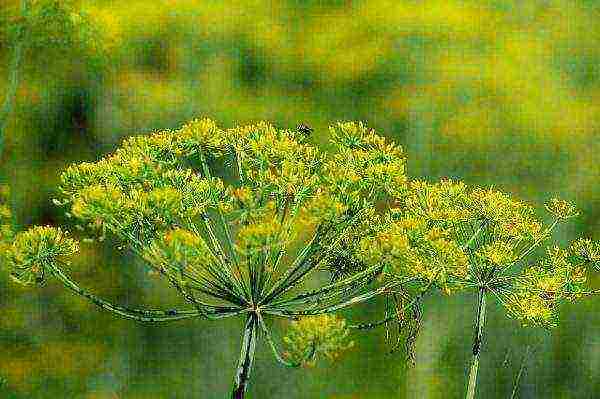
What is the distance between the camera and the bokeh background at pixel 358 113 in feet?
16.7

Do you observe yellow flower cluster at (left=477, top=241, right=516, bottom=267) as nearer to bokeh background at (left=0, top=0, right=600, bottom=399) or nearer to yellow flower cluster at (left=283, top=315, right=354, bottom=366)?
yellow flower cluster at (left=283, top=315, right=354, bottom=366)

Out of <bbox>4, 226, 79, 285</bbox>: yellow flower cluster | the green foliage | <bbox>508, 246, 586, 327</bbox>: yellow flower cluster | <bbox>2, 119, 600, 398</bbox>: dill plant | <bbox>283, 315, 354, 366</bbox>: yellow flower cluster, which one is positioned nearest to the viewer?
<bbox>283, 315, 354, 366</bbox>: yellow flower cluster

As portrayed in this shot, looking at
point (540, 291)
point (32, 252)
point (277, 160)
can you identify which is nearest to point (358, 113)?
point (540, 291)

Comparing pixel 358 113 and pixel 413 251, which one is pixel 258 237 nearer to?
pixel 413 251

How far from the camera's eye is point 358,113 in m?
5.19

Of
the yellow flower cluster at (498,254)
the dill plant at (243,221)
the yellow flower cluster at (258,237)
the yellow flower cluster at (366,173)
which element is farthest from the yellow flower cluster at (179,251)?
the yellow flower cluster at (498,254)

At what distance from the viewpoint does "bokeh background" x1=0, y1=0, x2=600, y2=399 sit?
508cm

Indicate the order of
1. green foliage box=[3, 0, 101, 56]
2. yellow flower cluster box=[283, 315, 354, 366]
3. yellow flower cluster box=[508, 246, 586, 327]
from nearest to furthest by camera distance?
yellow flower cluster box=[283, 315, 354, 366] < yellow flower cluster box=[508, 246, 586, 327] < green foliage box=[3, 0, 101, 56]

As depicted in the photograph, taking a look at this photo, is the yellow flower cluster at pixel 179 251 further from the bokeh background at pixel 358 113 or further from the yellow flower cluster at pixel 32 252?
the bokeh background at pixel 358 113

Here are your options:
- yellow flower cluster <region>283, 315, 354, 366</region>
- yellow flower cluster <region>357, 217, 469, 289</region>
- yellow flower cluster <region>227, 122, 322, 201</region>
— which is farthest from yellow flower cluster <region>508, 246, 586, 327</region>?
yellow flower cluster <region>283, 315, 354, 366</region>

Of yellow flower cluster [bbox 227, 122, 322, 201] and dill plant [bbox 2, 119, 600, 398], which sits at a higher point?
yellow flower cluster [bbox 227, 122, 322, 201]

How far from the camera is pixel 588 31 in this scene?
211 inches

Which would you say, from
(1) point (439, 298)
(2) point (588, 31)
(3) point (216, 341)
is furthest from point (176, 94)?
(2) point (588, 31)

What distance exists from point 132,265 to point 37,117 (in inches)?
46.2
